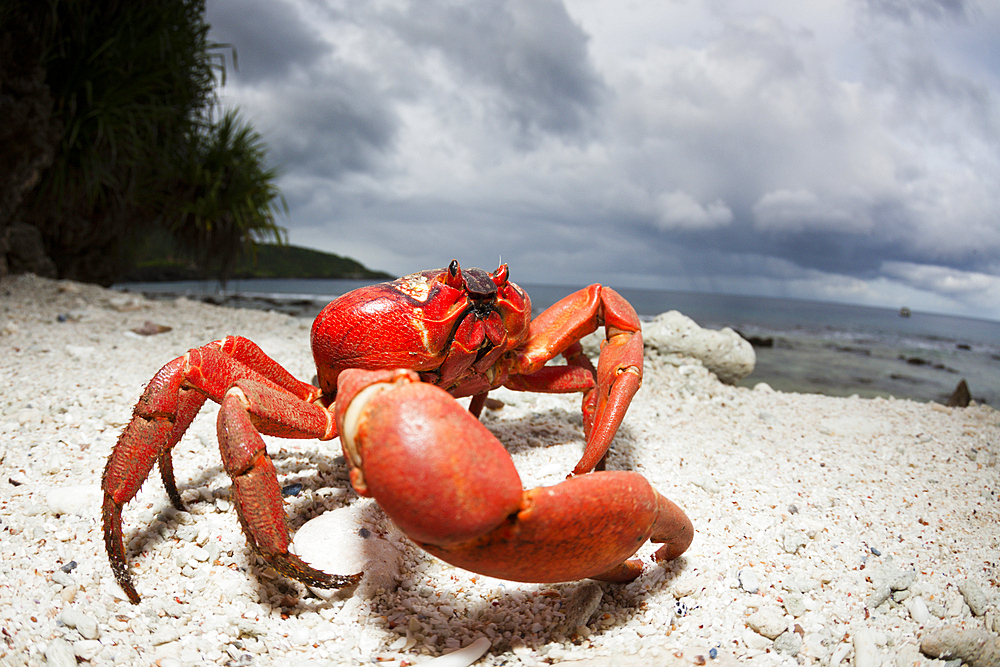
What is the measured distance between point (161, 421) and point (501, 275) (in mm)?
1452

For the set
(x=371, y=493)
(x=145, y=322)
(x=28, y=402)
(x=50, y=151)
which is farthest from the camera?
(x=50, y=151)

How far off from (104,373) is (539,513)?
3954mm

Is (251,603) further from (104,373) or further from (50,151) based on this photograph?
(50,151)

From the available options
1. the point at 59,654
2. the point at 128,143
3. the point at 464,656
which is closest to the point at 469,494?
the point at 464,656

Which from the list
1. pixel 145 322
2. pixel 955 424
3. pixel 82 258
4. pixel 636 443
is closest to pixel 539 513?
pixel 636 443

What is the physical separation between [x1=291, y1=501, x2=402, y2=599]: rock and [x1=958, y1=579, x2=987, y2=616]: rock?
214 centimetres

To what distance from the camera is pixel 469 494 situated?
1.17 m

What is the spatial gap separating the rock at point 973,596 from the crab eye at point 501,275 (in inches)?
83.8

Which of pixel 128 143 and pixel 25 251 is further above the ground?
pixel 128 143

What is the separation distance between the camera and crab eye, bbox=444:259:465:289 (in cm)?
197

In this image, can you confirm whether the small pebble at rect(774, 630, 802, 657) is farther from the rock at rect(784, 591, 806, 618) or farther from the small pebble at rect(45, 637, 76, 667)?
the small pebble at rect(45, 637, 76, 667)

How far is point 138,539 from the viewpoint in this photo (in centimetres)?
198

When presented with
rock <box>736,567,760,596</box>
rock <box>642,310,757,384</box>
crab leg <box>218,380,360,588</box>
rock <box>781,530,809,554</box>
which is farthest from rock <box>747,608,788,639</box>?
rock <box>642,310,757,384</box>

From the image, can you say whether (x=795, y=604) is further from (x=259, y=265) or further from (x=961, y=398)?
(x=259, y=265)
